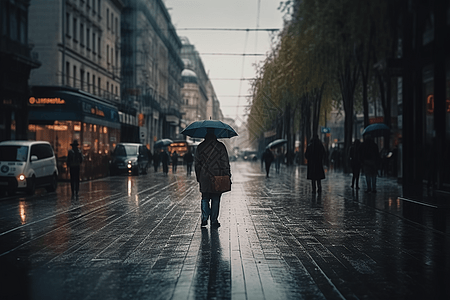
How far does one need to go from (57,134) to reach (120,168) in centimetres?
533

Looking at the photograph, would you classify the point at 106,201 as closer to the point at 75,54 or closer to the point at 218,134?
the point at 218,134

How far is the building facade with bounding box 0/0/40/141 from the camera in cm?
3035

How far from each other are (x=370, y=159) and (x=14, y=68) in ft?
59.0

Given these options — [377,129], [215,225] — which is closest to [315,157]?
[215,225]

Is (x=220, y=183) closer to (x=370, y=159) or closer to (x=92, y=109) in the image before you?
(x=370, y=159)

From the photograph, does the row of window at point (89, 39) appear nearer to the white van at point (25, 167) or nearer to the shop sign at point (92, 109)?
the shop sign at point (92, 109)

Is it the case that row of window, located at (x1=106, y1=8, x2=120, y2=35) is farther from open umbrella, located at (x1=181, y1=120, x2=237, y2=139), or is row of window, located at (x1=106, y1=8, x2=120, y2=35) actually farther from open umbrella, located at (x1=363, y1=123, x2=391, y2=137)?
open umbrella, located at (x1=181, y1=120, x2=237, y2=139)

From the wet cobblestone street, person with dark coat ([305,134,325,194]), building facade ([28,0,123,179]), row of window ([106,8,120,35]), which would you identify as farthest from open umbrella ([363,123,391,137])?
row of window ([106,8,120,35])

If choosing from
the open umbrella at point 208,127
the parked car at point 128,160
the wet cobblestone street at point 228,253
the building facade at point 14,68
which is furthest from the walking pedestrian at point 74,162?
the parked car at point 128,160

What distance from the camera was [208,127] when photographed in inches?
465

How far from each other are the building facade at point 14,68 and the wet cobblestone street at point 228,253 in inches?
646

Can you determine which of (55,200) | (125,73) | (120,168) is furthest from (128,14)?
(55,200)

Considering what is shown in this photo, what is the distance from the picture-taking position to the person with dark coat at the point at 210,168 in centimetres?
1134

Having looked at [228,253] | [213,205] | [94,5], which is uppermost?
[94,5]
